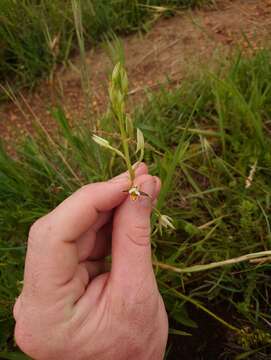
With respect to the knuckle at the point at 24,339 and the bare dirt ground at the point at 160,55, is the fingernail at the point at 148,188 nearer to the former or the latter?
the knuckle at the point at 24,339

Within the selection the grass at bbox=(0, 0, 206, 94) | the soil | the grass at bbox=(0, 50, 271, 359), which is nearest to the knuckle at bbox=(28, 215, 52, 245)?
the grass at bbox=(0, 50, 271, 359)

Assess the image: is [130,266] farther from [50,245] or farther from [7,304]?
[7,304]

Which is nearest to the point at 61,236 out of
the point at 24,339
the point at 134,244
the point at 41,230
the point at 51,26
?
the point at 41,230

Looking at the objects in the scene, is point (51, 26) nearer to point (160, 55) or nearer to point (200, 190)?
point (160, 55)

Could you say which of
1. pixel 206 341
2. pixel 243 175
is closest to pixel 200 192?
pixel 243 175

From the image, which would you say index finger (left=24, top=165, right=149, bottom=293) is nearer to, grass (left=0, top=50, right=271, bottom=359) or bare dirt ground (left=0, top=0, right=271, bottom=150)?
grass (left=0, top=50, right=271, bottom=359)
